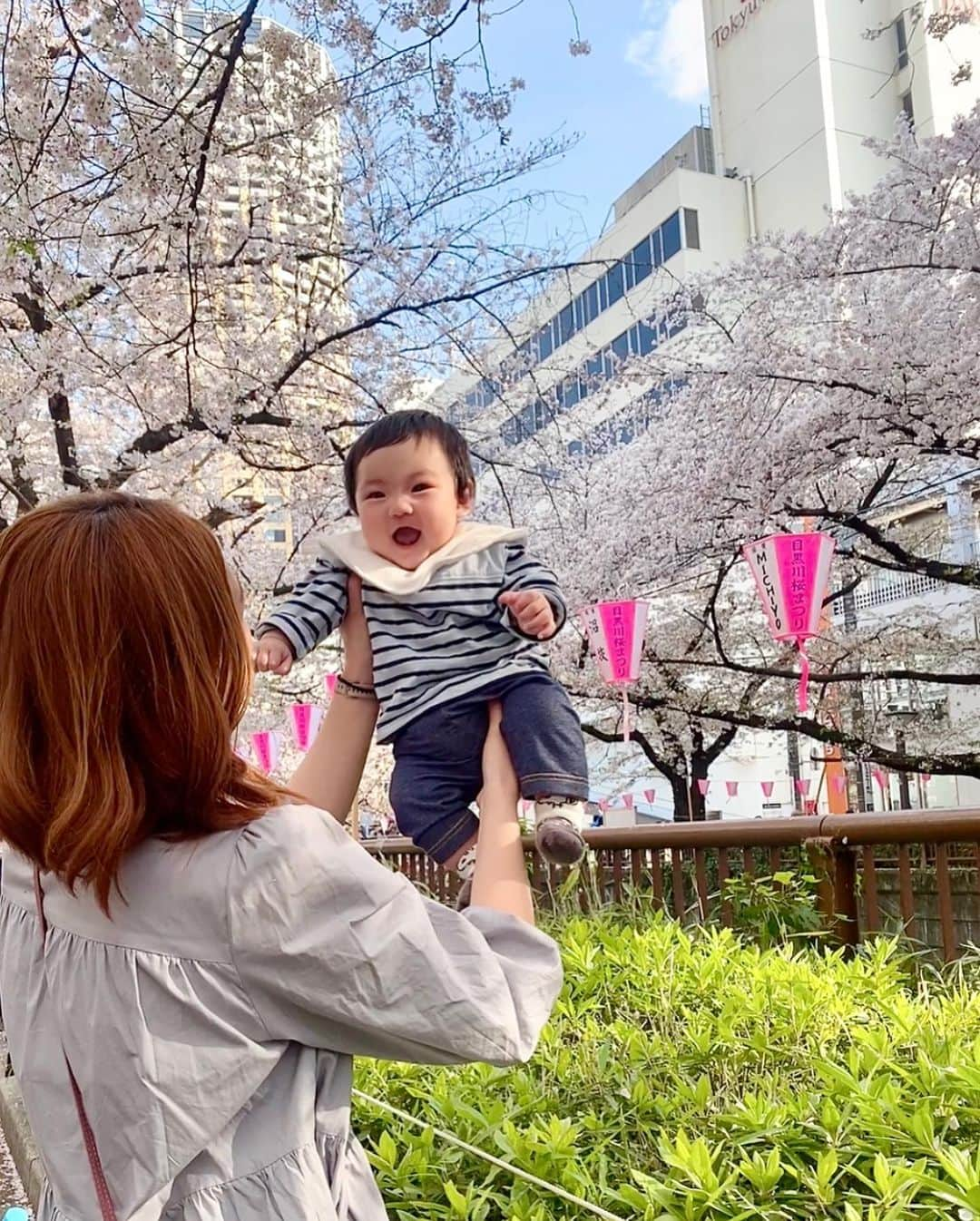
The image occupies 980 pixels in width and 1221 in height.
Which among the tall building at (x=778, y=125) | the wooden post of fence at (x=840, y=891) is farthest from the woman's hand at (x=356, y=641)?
the tall building at (x=778, y=125)

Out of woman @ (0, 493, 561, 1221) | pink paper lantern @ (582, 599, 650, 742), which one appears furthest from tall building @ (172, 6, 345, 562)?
woman @ (0, 493, 561, 1221)

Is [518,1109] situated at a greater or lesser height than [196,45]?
lesser

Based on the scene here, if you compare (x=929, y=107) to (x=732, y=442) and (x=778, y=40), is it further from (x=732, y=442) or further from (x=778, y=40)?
(x=732, y=442)

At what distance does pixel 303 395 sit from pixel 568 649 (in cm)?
704

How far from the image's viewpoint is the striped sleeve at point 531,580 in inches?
61.1

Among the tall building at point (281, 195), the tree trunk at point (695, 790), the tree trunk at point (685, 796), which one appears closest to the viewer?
the tall building at point (281, 195)

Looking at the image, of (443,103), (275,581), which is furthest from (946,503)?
(443,103)

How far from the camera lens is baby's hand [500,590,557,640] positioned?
152 cm

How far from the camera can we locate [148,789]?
108cm

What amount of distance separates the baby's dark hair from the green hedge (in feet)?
3.78

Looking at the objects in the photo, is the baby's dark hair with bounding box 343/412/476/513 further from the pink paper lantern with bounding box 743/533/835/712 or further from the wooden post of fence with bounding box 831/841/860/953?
the pink paper lantern with bounding box 743/533/835/712

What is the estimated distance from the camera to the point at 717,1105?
2.08 metres

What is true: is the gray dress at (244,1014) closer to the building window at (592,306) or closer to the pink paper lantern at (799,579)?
the pink paper lantern at (799,579)

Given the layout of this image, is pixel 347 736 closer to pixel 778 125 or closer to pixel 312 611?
pixel 312 611
